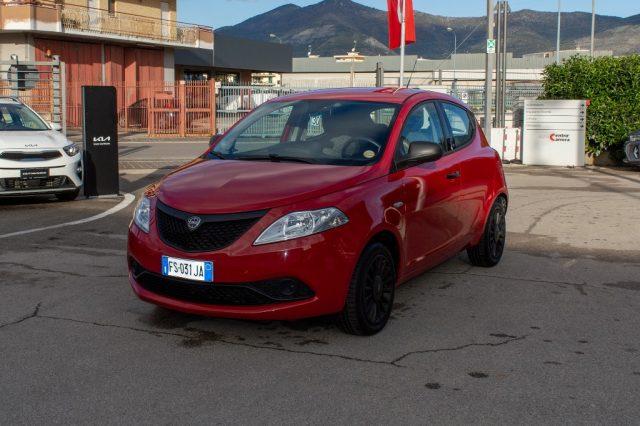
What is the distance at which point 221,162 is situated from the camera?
5836mm

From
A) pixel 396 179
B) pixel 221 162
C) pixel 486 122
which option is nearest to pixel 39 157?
pixel 221 162

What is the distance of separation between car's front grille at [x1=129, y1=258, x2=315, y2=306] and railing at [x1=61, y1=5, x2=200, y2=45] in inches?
1402

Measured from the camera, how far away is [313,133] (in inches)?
241

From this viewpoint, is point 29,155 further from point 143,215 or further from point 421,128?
point 421,128

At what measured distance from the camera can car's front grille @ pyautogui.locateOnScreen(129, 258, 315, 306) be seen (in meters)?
4.83

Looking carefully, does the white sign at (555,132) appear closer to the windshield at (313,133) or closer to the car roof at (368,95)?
the car roof at (368,95)

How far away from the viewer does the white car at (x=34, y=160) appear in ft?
35.2

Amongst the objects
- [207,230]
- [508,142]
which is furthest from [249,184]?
[508,142]

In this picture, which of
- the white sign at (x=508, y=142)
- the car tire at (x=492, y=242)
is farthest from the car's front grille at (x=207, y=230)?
the white sign at (x=508, y=142)

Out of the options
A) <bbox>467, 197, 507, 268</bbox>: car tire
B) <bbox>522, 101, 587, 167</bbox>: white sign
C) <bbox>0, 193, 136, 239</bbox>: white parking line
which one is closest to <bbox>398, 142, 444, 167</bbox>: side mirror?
<bbox>467, 197, 507, 268</bbox>: car tire

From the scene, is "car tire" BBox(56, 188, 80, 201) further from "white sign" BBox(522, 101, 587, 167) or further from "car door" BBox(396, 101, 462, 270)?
"white sign" BBox(522, 101, 587, 167)

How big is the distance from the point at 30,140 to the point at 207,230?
7098 millimetres

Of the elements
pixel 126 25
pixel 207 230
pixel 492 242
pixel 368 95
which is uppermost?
pixel 126 25

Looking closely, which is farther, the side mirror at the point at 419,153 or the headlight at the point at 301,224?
the side mirror at the point at 419,153
